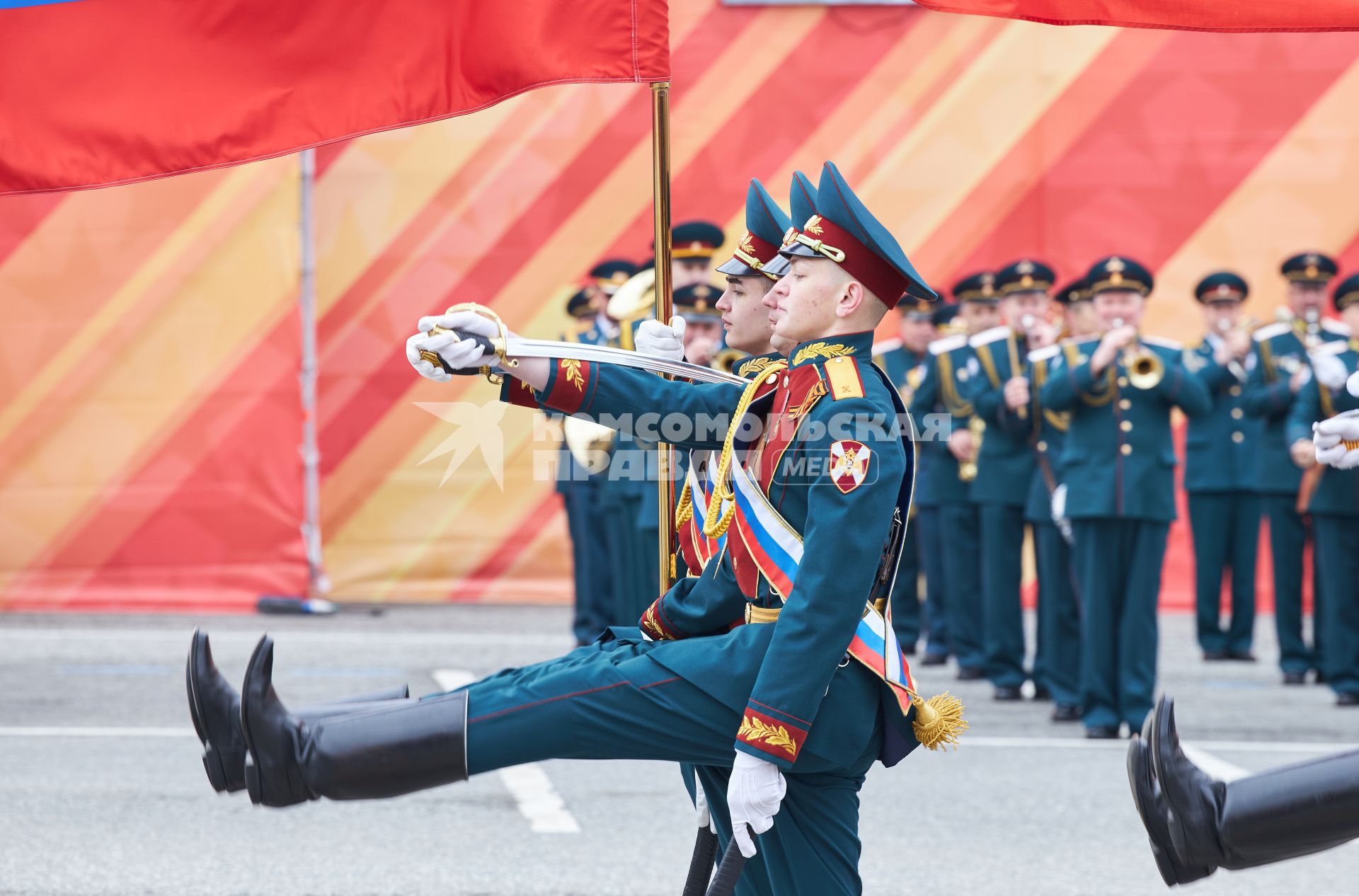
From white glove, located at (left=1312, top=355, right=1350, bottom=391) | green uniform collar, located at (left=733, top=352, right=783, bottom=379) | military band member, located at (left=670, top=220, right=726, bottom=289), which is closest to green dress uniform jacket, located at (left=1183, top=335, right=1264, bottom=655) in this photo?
white glove, located at (left=1312, top=355, right=1350, bottom=391)

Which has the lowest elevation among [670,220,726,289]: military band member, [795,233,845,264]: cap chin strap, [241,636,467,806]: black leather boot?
[241,636,467,806]: black leather boot

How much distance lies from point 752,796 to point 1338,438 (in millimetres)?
1608

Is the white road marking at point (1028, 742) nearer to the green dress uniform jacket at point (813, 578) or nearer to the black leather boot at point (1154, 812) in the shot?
the black leather boot at point (1154, 812)

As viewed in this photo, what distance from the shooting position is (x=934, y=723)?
3771 millimetres

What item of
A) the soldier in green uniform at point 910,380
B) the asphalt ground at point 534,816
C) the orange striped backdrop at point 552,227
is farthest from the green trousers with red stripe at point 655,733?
the orange striped backdrop at point 552,227

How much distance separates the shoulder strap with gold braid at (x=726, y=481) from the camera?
12.7ft

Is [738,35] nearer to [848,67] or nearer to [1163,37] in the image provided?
[848,67]

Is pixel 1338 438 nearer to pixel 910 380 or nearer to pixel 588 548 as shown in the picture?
pixel 910 380

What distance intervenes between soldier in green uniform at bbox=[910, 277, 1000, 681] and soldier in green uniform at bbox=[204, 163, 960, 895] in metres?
6.56

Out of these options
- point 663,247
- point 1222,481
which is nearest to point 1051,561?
point 1222,481

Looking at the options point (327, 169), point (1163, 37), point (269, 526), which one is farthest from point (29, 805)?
point (1163, 37)

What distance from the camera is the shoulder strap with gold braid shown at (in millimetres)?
3859

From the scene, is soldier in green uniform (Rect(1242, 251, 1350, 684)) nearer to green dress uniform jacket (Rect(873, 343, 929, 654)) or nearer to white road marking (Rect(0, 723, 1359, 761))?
green dress uniform jacket (Rect(873, 343, 929, 654))

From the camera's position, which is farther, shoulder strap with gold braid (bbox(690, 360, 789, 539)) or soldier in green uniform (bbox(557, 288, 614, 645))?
soldier in green uniform (bbox(557, 288, 614, 645))
